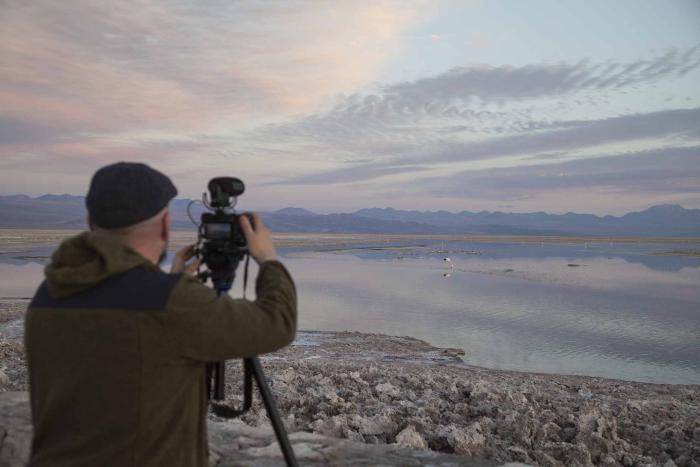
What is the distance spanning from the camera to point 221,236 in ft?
6.54

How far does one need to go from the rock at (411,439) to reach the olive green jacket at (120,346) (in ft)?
8.58

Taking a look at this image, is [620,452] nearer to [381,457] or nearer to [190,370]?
[381,457]

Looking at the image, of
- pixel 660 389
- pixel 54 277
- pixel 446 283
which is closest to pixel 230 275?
pixel 54 277

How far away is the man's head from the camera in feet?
5.08

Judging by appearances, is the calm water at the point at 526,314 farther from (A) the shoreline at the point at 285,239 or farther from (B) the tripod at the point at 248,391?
(A) the shoreline at the point at 285,239

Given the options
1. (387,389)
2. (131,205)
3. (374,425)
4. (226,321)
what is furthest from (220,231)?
(387,389)

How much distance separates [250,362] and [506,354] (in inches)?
394

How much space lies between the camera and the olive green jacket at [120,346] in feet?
4.73

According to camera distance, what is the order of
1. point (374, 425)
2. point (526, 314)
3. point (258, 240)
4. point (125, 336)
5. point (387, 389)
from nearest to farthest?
1. point (125, 336)
2. point (258, 240)
3. point (374, 425)
4. point (387, 389)
5. point (526, 314)

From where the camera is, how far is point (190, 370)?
1.57 metres

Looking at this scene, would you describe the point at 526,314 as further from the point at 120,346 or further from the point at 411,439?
the point at 120,346

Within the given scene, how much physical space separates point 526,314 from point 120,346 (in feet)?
52.6

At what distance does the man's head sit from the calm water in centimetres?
957

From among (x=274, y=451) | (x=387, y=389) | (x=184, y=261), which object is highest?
(x=184, y=261)
